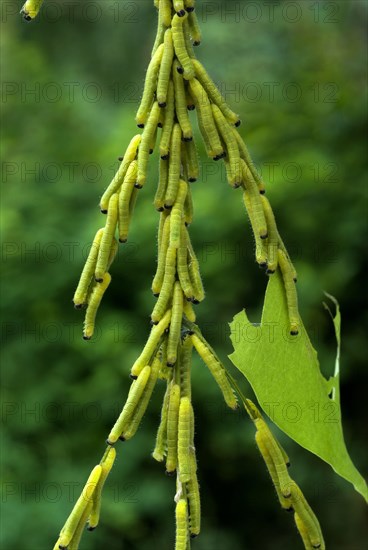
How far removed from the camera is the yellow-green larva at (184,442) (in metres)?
0.57

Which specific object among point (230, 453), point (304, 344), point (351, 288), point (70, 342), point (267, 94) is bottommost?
point (304, 344)

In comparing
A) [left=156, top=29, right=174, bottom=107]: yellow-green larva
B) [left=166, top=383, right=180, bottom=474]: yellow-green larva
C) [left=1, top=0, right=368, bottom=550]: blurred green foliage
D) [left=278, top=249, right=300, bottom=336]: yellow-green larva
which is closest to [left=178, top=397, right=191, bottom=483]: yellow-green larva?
[left=166, top=383, right=180, bottom=474]: yellow-green larva

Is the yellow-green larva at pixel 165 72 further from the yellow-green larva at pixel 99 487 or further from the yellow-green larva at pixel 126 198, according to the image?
the yellow-green larva at pixel 99 487

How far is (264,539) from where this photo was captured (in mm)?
2863

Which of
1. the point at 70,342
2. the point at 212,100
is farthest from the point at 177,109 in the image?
the point at 70,342

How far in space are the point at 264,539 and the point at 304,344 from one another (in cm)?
238

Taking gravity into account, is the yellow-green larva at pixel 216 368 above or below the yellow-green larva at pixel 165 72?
below

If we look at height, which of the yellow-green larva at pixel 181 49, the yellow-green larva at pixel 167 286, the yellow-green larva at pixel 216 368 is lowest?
the yellow-green larva at pixel 216 368

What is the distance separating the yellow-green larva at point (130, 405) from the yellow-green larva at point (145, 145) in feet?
0.44

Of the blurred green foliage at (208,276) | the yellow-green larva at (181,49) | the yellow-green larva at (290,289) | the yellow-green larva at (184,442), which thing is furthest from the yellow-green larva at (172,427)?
the blurred green foliage at (208,276)

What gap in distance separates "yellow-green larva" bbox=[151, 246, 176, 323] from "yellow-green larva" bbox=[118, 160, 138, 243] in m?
0.04

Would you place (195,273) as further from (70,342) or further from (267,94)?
(267,94)

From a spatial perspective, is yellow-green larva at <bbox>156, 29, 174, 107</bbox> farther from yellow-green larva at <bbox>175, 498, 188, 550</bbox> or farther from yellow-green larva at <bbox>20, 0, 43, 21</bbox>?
yellow-green larva at <bbox>175, 498, 188, 550</bbox>

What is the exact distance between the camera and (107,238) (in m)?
0.61
